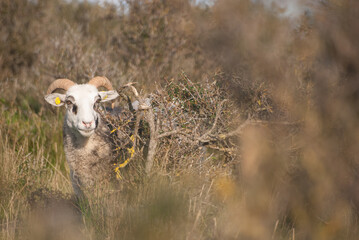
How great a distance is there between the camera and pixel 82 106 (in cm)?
487

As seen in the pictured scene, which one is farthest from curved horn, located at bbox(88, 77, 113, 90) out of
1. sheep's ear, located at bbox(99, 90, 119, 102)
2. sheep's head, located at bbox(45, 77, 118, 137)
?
sheep's ear, located at bbox(99, 90, 119, 102)

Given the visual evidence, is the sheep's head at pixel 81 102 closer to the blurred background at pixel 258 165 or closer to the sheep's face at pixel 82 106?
the sheep's face at pixel 82 106

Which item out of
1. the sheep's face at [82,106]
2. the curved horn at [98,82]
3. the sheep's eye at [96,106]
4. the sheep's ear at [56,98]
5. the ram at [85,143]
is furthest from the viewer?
the curved horn at [98,82]

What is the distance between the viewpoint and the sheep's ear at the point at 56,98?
17.8 ft

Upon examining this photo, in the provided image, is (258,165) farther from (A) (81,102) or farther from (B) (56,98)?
(B) (56,98)

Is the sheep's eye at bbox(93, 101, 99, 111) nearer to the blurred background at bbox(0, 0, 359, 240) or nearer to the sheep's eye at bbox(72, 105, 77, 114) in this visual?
the sheep's eye at bbox(72, 105, 77, 114)

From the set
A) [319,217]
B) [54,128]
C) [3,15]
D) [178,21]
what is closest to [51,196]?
[54,128]

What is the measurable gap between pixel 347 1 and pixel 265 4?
55 centimetres

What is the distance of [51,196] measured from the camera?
16.3 feet

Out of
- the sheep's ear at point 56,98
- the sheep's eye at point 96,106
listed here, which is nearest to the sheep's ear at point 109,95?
the sheep's eye at point 96,106

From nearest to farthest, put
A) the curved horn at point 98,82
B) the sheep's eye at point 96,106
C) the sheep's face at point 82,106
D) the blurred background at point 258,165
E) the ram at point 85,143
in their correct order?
the blurred background at point 258,165, the sheep's face at point 82,106, the ram at point 85,143, the sheep's eye at point 96,106, the curved horn at point 98,82

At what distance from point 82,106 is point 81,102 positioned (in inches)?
2.9

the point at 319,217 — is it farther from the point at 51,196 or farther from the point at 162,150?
the point at 51,196

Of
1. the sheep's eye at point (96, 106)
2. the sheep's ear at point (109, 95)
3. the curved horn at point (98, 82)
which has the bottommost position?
the sheep's eye at point (96, 106)
